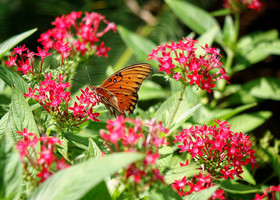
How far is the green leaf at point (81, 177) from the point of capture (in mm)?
651

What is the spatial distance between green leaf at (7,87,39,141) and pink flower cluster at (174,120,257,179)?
0.54m

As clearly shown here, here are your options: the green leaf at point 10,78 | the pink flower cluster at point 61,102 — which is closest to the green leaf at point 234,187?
the pink flower cluster at point 61,102

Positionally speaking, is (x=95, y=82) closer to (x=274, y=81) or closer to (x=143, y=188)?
(x=274, y=81)

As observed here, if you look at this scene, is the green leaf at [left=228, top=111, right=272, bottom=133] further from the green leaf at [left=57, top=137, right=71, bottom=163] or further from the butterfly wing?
the green leaf at [left=57, top=137, right=71, bottom=163]

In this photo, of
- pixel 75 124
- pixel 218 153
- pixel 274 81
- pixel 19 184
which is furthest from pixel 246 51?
Answer: pixel 19 184

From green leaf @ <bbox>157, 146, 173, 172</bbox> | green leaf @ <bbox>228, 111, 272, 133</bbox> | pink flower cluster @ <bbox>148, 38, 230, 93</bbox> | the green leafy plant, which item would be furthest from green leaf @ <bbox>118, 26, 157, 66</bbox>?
green leaf @ <bbox>157, 146, 173, 172</bbox>

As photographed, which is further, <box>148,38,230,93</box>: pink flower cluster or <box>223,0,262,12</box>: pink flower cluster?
<box>223,0,262,12</box>: pink flower cluster

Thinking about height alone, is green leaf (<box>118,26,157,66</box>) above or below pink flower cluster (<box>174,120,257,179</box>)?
above

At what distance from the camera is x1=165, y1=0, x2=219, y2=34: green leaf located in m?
2.21

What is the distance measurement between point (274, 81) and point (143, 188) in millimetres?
1788

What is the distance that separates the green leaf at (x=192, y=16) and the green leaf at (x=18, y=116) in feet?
4.67

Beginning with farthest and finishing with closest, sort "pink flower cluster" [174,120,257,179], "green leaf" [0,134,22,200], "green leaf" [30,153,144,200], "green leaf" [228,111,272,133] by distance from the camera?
"green leaf" [228,111,272,133] < "pink flower cluster" [174,120,257,179] < "green leaf" [0,134,22,200] < "green leaf" [30,153,144,200]

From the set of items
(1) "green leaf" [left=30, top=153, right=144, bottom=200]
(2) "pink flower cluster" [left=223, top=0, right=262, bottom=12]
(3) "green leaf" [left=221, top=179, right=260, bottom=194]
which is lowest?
(3) "green leaf" [left=221, top=179, right=260, bottom=194]

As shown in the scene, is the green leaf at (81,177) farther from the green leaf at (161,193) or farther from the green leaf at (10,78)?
the green leaf at (10,78)
